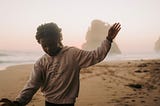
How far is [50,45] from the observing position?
341cm

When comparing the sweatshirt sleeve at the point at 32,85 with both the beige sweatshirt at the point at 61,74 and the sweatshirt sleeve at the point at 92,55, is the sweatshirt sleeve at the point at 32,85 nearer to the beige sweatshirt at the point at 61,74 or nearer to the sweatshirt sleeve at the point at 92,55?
the beige sweatshirt at the point at 61,74

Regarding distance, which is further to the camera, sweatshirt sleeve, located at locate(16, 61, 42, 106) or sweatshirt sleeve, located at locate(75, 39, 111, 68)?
sweatshirt sleeve, located at locate(16, 61, 42, 106)

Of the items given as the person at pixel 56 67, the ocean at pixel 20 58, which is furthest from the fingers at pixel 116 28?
the ocean at pixel 20 58

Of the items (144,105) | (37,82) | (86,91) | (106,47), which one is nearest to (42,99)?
(86,91)

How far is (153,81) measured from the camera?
11578 mm

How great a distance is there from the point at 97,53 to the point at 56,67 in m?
0.55

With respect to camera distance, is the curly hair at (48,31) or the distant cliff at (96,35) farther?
the distant cliff at (96,35)

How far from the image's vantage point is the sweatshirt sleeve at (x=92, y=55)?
329cm

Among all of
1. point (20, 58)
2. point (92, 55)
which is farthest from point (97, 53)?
point (20, 58)

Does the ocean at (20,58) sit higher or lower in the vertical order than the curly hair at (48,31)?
lower

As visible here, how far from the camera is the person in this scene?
344 centimetres

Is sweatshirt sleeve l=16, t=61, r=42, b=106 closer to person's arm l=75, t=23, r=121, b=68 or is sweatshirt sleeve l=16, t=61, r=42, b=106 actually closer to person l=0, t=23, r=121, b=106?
person l=0, t=23, r=121, b=106

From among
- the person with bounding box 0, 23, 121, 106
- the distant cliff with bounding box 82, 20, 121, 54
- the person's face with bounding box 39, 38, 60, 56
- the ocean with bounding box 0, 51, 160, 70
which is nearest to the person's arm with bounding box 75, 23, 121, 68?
the person with bounding box 0, 23, 121, 106

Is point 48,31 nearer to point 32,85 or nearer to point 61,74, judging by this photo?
point 61,74
